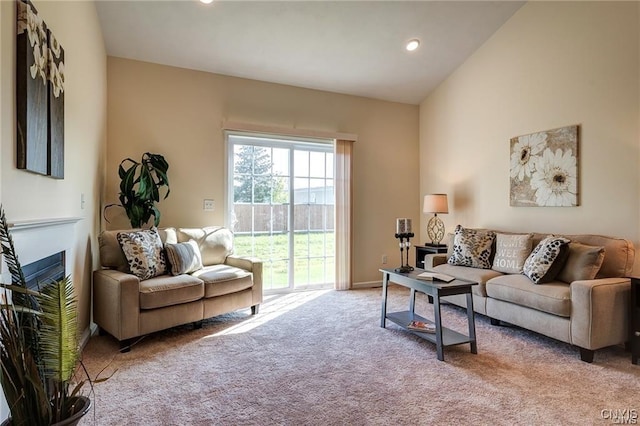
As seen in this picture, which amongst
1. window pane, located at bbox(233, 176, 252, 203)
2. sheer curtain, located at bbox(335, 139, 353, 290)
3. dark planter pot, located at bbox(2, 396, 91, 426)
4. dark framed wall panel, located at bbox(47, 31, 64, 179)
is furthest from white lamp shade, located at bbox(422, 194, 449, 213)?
dark planter pot, located at bbox(2, 396, 91, 426)

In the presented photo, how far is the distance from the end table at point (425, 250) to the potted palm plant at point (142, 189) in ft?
10.3

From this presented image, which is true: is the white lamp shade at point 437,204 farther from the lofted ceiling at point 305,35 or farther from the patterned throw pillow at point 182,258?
the patterned throw pillow at point 182,258

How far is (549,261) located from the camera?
3018mm

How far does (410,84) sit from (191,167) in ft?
10.0

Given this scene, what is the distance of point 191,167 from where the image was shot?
13.4 ft

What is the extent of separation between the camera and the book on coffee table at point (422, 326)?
2.86 m

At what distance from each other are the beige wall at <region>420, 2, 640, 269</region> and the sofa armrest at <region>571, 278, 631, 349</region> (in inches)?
27.0

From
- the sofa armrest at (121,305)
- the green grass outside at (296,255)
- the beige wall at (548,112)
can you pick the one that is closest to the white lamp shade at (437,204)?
the beige wall at (548,112)

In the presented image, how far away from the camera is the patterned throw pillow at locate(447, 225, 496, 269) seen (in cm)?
378

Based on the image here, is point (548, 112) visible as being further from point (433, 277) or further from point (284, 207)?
point (284, 207)

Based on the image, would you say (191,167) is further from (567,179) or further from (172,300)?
(567,179)

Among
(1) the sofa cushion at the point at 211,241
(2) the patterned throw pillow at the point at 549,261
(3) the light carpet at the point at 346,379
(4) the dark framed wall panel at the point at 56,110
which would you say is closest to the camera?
(3) the light carpet at the point at 346,379

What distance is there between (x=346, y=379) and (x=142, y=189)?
255cm

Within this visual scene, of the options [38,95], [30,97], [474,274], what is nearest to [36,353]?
[30,97]
